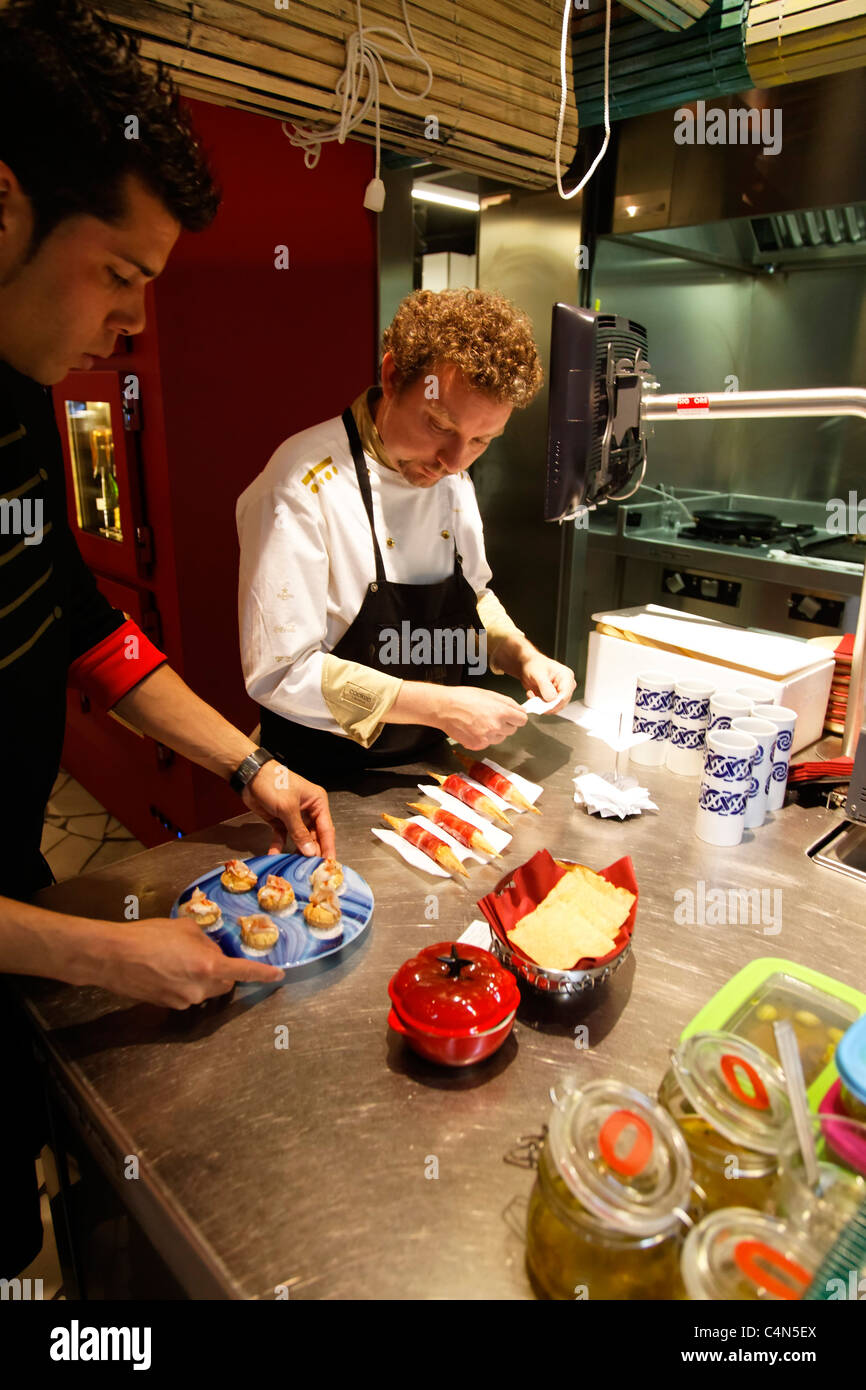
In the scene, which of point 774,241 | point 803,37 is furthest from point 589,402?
point 774,241

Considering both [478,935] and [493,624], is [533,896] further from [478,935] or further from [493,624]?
[493,624]

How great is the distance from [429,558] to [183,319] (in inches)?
48.2

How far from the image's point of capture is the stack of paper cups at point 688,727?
182 cm

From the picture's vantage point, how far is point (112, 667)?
1.54 meters

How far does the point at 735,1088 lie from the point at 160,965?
683mm

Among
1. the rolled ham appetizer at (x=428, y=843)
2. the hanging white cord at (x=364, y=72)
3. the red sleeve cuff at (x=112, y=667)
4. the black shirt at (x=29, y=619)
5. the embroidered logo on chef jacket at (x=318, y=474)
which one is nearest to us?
the black shirt at (x=29, y=619)

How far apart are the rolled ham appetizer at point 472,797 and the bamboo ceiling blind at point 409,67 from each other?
1.75 metres

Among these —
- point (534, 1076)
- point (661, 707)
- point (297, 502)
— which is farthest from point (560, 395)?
point (534, 1076)

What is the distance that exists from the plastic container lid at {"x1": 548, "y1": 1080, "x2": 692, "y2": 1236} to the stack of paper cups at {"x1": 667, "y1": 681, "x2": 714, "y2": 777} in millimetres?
1186

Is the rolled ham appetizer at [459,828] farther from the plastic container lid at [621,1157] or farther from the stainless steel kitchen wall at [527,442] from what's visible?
the stainless steel kitchen wall at [527,442]

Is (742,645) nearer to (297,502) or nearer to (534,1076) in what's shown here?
(297,502)

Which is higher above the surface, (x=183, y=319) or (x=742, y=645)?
(x=183, y=319)

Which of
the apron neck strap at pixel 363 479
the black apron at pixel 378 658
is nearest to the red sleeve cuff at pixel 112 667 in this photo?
the black apron at pixel 378 658

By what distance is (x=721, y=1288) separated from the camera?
0.63 metres
